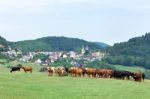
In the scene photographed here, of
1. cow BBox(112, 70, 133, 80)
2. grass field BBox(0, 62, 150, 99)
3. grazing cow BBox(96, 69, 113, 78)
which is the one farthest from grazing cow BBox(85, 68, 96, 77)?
grass field BBox(0, 62, 150, 99)

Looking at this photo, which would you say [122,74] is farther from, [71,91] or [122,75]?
[71,91]

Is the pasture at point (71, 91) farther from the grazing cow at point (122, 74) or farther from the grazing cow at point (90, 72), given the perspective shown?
the grazing cow at point (90, 72)

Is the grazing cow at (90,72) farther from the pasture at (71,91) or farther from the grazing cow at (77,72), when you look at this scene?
the pasture at (71,91)

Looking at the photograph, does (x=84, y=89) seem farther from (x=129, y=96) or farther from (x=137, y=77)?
(x=137, y=77)

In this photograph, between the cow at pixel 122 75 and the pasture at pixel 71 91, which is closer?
the pasture at pixel 71 91

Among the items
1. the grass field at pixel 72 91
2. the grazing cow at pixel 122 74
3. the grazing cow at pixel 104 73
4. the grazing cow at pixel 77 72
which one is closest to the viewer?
the grass field at pixel 72 91

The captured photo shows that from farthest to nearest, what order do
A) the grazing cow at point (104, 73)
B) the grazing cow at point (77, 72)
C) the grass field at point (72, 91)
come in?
the grazing cow at point (104, 73), the grazing cow at point (77, 72), the grass field at point (72, 91)

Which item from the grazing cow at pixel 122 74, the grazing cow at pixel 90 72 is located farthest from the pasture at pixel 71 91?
the grazing cow at pixel 90 72

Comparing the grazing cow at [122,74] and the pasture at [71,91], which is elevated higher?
the grazing cow at [122,74]

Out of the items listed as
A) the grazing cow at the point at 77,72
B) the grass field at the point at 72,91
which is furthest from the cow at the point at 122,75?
the grass field at the point at 72,91

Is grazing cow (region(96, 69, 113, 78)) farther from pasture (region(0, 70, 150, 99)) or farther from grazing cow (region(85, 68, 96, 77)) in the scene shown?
pasture (region(0, 70, 150, 99))

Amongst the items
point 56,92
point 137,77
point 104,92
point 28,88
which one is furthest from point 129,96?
point 137,77

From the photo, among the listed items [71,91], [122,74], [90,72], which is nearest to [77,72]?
[90,72]

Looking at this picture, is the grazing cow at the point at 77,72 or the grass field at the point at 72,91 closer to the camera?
the grass field at the point at 72,91
